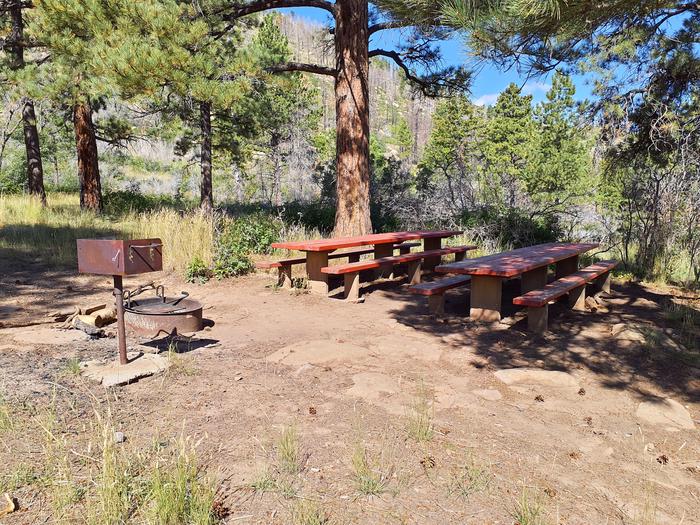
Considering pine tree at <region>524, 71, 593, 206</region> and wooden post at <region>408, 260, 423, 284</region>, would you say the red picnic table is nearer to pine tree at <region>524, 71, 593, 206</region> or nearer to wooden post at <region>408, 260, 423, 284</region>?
wooden post at <region>408, 260, 423, 284</region>

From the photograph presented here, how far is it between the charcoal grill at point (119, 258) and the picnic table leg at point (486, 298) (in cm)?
295

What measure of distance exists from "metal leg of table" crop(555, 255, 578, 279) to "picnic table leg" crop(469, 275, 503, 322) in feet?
7.30

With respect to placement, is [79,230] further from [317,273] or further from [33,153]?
[317,273]

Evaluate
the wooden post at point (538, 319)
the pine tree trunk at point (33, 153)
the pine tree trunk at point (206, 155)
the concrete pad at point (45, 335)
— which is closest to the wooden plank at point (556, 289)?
the wooden post at point (538, 319)

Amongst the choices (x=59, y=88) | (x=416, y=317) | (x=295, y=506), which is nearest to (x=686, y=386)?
(x=416, y=317)

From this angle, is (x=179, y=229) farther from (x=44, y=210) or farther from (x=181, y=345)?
(x=44, y=210)

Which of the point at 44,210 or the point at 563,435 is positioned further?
the point at 44,210

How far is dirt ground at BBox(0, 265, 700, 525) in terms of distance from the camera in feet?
6.62

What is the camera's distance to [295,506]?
6.20ft

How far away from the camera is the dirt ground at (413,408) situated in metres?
2.02

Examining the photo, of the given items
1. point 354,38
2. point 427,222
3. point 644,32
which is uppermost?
point 354,38

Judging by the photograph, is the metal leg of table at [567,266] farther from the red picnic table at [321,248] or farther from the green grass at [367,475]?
the green grass at [367,475]

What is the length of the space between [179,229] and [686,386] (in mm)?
6444

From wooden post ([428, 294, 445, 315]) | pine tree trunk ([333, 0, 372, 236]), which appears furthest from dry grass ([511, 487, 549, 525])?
pine tree trunk ([333, 0, 372, 236])
